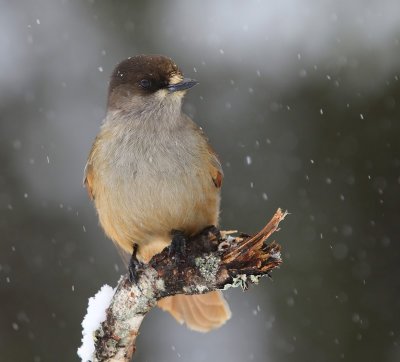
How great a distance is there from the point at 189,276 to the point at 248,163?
4062mm

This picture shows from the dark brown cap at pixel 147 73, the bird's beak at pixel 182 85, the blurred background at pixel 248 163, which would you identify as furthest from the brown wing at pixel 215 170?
the blurred background at pixel 248 163

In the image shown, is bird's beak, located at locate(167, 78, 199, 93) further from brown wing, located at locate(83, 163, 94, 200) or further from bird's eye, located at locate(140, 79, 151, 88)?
brown wing, located at locate(83, 163, 94, 200)

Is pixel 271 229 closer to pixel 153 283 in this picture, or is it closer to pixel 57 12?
pixel 153 283

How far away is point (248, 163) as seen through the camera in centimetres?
866

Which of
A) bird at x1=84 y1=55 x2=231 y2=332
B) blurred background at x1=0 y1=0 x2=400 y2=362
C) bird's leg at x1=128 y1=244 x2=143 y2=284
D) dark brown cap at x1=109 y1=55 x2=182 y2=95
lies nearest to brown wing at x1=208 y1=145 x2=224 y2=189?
bird at x1=84 y1=55 x2=231 y2=332

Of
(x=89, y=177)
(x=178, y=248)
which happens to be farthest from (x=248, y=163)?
(x=178, y=248)

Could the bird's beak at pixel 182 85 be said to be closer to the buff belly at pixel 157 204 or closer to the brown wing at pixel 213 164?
the brown wing at pixel 213 164

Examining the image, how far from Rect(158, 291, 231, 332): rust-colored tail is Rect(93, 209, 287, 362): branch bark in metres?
1.04

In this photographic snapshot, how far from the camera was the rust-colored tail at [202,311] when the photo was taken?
19.6 ft

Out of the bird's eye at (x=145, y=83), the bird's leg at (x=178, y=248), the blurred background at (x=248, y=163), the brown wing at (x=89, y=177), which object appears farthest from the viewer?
the blurred background at (x=248, y=163)

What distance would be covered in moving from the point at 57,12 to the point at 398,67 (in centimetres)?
411

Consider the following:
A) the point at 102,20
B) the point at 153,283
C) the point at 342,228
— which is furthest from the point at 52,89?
the point at 153,283

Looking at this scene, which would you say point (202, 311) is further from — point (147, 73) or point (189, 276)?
point (147, 73)

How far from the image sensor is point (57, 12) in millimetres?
9891
